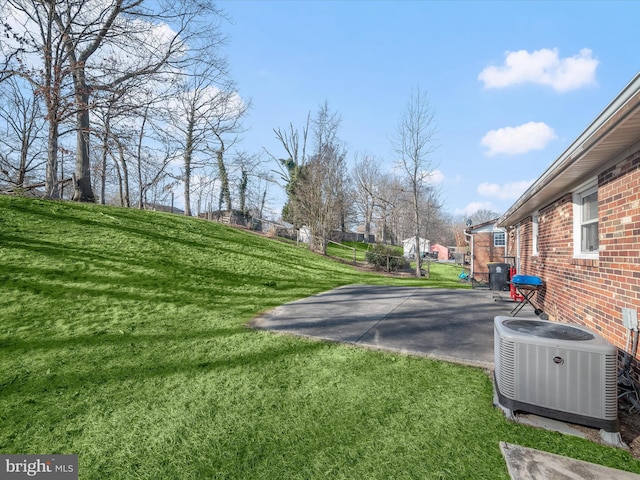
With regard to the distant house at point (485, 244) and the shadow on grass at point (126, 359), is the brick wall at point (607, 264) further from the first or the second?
the distant house at point (485, 244)

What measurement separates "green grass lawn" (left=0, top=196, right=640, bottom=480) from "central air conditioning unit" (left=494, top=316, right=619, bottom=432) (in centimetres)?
19

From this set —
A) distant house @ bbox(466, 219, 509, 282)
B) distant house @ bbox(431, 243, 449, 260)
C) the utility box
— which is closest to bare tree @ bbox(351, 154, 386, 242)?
distant house @ bbox(431, 243, 449, 260)

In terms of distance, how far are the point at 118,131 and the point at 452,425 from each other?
12032 millimetres

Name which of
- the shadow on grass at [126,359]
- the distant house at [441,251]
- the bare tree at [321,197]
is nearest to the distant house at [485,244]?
the bare tree at [321,197]

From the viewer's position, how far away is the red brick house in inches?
106

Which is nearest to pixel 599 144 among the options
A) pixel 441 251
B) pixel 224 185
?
pixel 224 185

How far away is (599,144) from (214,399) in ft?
14.5

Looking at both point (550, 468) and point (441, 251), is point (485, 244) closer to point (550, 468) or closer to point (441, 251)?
point (550, 468)

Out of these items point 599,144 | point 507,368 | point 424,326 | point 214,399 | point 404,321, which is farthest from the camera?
point 404,321

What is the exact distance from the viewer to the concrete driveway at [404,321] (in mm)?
3824

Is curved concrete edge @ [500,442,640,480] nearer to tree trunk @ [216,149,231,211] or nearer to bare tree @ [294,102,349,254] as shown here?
bare tree @ [294,102,349,254]

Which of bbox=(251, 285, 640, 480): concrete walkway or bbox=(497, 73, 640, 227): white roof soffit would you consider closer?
bbox=(251, 285, 640, 480): concrete walkway

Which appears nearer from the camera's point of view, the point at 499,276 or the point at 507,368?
the point at 507,368

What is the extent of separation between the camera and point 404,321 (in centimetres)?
499
